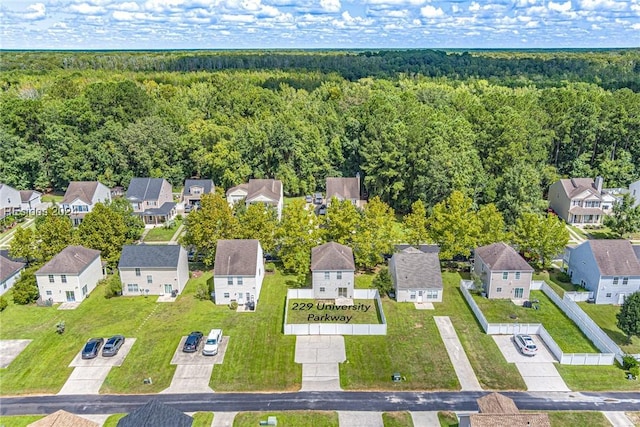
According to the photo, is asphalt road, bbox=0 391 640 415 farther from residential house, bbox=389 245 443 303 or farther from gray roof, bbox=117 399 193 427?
residential house, bbox=389 245 443 303

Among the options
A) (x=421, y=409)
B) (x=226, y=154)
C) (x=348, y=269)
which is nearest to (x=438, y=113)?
(x=226, y=154)

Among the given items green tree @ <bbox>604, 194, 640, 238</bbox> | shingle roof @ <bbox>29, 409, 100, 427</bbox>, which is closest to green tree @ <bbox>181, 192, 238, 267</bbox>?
shingle roof @ <bbox>29, 409, 100, 427</bbox>

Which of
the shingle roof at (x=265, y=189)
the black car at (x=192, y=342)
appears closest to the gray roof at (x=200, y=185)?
the shingle roof at (x=265, y=189)

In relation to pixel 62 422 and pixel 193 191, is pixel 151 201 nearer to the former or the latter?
pixel 193 191

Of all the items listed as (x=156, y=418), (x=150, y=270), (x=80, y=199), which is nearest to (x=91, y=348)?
(x=150, y=270)

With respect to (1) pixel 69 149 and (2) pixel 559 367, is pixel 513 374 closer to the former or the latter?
(2) pixel 559 367

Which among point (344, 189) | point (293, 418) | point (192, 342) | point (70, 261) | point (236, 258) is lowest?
point (293, 418)
